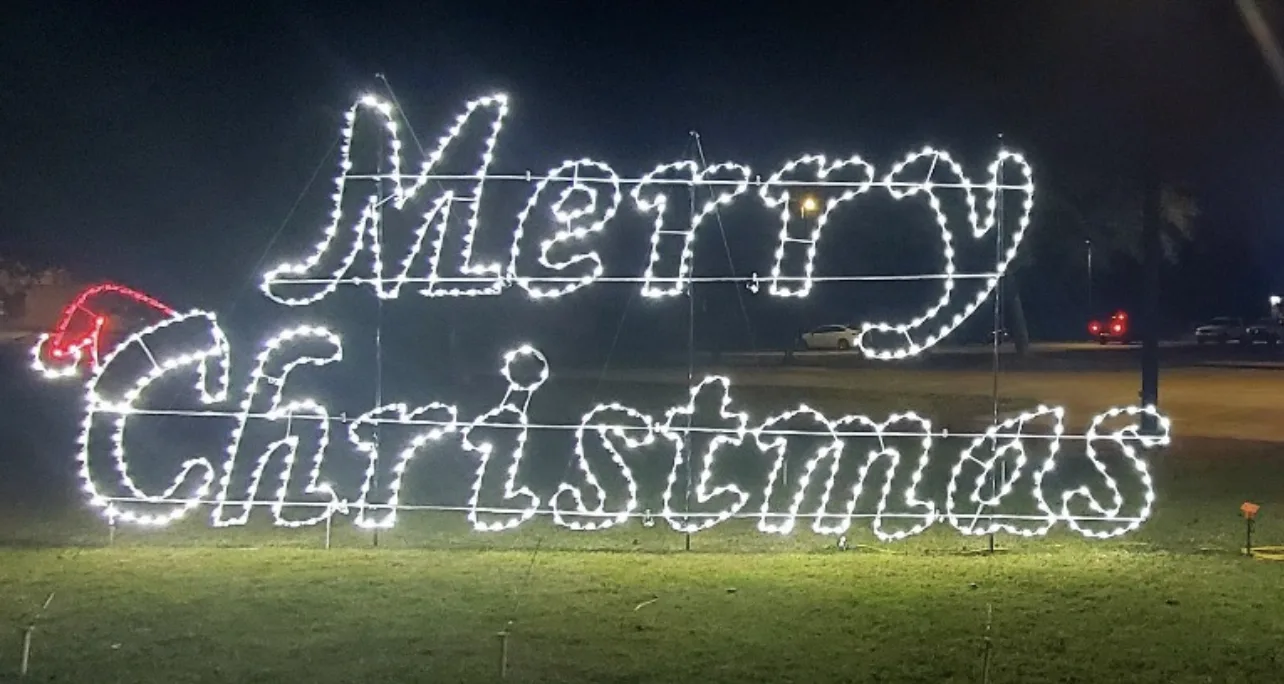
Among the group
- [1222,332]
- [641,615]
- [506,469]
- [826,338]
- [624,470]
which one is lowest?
[641,615]

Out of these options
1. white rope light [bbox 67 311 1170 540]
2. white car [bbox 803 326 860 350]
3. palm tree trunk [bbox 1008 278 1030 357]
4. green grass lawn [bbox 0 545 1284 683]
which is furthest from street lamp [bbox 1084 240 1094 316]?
green grass lawn [bbox 0 545 1284 683]

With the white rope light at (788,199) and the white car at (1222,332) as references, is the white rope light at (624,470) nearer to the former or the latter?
the white rope light at (788,199)

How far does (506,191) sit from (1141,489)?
7906 millimetres

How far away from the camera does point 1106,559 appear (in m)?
8.98

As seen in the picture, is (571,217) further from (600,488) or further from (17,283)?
(17,283)

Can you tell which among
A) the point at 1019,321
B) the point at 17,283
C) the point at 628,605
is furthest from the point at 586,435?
the point at 17,283

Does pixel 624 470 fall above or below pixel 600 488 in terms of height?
above

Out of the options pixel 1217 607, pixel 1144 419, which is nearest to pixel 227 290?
pixel 1144 419

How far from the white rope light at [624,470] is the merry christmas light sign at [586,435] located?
4 cm

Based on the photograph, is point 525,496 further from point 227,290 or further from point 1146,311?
point 227,290

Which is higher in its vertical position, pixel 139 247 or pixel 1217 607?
pixel 139 247

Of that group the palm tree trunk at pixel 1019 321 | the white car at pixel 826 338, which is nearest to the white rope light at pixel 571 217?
the palm tree trunk at pixel 1019 321

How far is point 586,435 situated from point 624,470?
20.9 ft

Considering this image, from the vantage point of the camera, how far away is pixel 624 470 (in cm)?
890
